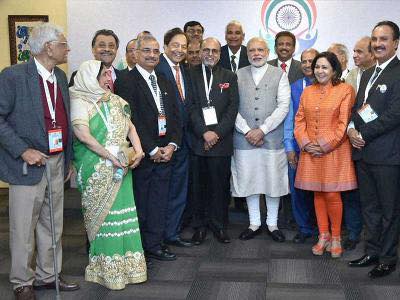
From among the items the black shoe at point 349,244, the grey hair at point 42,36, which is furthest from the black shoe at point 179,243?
the grey hair at point 42,36

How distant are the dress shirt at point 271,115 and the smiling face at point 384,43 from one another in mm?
964

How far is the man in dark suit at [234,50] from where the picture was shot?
510cm

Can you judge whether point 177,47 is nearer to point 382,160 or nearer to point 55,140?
point 55,140

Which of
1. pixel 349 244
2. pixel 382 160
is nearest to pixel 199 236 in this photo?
pixel 349 244

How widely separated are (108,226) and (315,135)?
1664 mm

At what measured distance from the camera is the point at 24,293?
3.22 m

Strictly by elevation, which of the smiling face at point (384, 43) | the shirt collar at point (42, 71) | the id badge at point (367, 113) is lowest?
the id badge at point (367, 113)

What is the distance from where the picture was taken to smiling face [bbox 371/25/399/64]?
11.7ft

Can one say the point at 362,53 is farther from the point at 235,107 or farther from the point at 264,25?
the point at 264,25

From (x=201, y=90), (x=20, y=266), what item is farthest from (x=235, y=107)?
(x=20, y=266)

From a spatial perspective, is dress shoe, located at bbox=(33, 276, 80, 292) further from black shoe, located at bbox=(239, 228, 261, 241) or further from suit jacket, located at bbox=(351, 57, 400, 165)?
suit jacket, located at bbox=(351, 57, 400, 165)

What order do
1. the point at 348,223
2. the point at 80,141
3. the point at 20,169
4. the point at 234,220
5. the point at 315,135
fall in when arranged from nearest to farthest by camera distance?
the point at 20,169
the point at 80,141
the point at 315,135
the point at 348,223
the point at 234,220

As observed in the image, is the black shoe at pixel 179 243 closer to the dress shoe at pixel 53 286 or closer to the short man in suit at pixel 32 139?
the dress shoe at pixel 53 286

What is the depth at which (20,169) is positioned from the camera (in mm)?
3117
